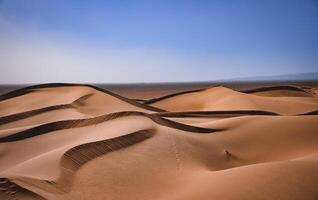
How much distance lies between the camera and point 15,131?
3262mm

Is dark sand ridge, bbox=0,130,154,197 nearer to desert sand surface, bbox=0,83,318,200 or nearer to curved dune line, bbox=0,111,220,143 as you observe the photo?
desert sand surface, bbox=0,83,318,200

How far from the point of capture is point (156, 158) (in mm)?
2389

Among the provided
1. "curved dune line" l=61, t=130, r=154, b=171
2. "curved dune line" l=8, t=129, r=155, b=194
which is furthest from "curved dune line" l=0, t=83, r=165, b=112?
"curved dune line" l=61, t=130, r=154, b=171

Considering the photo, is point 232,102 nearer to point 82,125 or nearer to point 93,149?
point 82,125

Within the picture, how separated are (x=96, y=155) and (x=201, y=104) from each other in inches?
214

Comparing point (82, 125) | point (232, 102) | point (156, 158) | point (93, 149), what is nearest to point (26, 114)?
point (82, 125)

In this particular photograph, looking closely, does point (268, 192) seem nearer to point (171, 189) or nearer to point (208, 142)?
point (171, 189)

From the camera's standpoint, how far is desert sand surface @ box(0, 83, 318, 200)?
177 centimetres

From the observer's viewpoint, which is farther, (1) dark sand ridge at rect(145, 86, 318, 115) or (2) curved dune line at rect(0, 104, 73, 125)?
(1) dark sand ridge at rect(145, 86, 318, 115)

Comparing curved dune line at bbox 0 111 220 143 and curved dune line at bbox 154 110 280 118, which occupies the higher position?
curved dune line at bbox 0 111 220 143

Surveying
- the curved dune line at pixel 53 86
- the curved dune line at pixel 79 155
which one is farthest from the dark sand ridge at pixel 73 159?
the curved dune line at pixel 53 86

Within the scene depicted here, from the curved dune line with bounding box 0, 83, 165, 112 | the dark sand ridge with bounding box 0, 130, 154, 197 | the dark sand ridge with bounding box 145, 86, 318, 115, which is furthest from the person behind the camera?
the curved dune line with bounding box 0, 83, 165, 112

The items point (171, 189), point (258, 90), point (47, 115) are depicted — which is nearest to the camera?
point (171, 189)

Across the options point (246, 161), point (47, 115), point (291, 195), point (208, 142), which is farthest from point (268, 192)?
point (47, 115)
